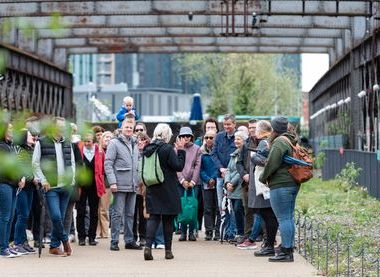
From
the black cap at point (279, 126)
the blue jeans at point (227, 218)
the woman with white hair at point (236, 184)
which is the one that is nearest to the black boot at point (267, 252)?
the black cap at point (279, 126)

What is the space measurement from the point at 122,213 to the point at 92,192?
145 centimetres

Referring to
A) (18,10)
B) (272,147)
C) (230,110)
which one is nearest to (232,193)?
(272,147)

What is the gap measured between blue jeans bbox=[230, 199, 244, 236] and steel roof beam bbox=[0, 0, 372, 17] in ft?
50.9

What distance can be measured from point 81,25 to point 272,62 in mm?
65552

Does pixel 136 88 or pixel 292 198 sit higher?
pixel 136 88

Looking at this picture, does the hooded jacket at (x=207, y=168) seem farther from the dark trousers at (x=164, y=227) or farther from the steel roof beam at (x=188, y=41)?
the steel roof beam at (x=188, y=41)

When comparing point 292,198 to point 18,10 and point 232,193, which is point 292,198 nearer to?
point 232,193

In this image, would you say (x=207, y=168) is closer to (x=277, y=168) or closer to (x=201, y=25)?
(x=277, y=168)

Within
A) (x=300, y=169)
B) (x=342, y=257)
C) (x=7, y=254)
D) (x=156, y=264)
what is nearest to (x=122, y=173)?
(x=7, y=254)

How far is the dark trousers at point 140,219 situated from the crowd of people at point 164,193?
0.06ft

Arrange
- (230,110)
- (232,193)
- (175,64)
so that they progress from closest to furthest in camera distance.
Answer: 1. (232,193)
2. (230,110)
3. (175,64)

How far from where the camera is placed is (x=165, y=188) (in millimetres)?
13008

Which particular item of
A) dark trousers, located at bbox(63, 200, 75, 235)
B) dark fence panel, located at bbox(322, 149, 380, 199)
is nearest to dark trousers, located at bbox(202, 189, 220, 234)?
dark trousers, located at bbox(63, 200, 75, 235)

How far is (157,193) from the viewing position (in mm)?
12992
